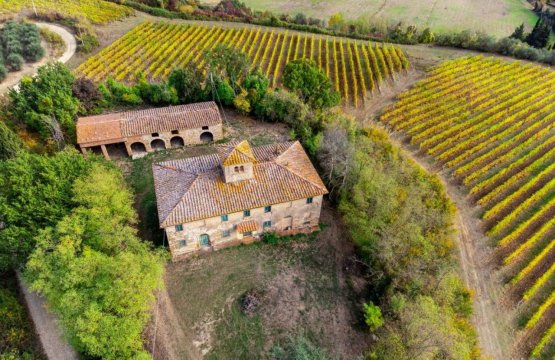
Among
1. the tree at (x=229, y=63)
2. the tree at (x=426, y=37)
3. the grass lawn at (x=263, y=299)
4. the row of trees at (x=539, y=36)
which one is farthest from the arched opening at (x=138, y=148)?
the row of trees at (x=539, y=36)

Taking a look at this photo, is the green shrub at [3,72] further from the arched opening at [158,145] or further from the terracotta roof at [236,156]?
the terracotta roof at [236,156]

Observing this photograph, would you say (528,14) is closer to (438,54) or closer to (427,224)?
(438,54)

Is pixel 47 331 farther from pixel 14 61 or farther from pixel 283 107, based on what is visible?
pixel 14 61

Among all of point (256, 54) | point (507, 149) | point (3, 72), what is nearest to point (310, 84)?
point (256, 54)

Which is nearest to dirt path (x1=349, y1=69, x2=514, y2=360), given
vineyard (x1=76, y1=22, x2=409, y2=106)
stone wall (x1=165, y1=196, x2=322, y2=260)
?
stone wall (x1=165, y1=196, x2=322, y2=260)

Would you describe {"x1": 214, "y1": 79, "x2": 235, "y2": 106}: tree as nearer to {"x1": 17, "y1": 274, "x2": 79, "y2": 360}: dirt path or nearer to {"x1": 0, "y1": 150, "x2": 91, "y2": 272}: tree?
{"x1": 0, "y1": 150, "x2": 91, "y2": 272}: tree
